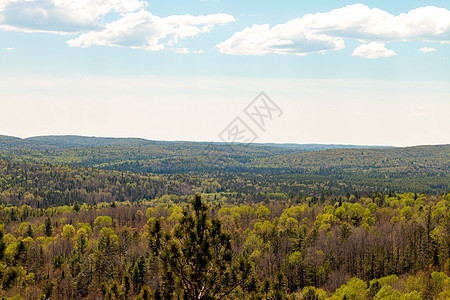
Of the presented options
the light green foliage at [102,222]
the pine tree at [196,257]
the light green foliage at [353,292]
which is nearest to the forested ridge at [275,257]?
the pine tree at [196,257]

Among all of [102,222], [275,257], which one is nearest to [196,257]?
[275,257]

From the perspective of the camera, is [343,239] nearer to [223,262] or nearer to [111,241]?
[111,241]

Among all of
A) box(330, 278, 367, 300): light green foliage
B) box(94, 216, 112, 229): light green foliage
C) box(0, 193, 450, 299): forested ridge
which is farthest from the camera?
box(94, 216, 112, 229): light green foliage

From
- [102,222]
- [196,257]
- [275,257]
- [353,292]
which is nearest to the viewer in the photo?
[196,257]

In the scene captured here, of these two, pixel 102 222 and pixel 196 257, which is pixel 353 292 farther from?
pixel 102 222

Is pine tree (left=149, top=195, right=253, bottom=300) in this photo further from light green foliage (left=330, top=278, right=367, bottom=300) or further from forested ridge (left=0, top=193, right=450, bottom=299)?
light green foliage (left=330, top=278, right=367, bottom=300)

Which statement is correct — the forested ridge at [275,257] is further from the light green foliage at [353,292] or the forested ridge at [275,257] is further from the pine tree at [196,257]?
the light green foliage at [353,292]

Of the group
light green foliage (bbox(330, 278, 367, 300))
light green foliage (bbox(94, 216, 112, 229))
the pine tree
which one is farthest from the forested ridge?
light green foliage (bbox(94, 216, 112, 229))

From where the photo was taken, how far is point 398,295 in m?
71.1

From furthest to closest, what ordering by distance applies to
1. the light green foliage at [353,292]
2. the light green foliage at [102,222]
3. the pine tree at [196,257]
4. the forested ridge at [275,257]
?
the light green foliage at [102,222], the light green foliage at [353,292], the forested ridge at [275,257], the pine tree at [196,257]

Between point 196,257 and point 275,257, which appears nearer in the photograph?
point 196,257

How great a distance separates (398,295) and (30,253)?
298ft

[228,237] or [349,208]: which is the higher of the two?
[228,237]

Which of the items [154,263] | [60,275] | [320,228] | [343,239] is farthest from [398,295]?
[60,275]
